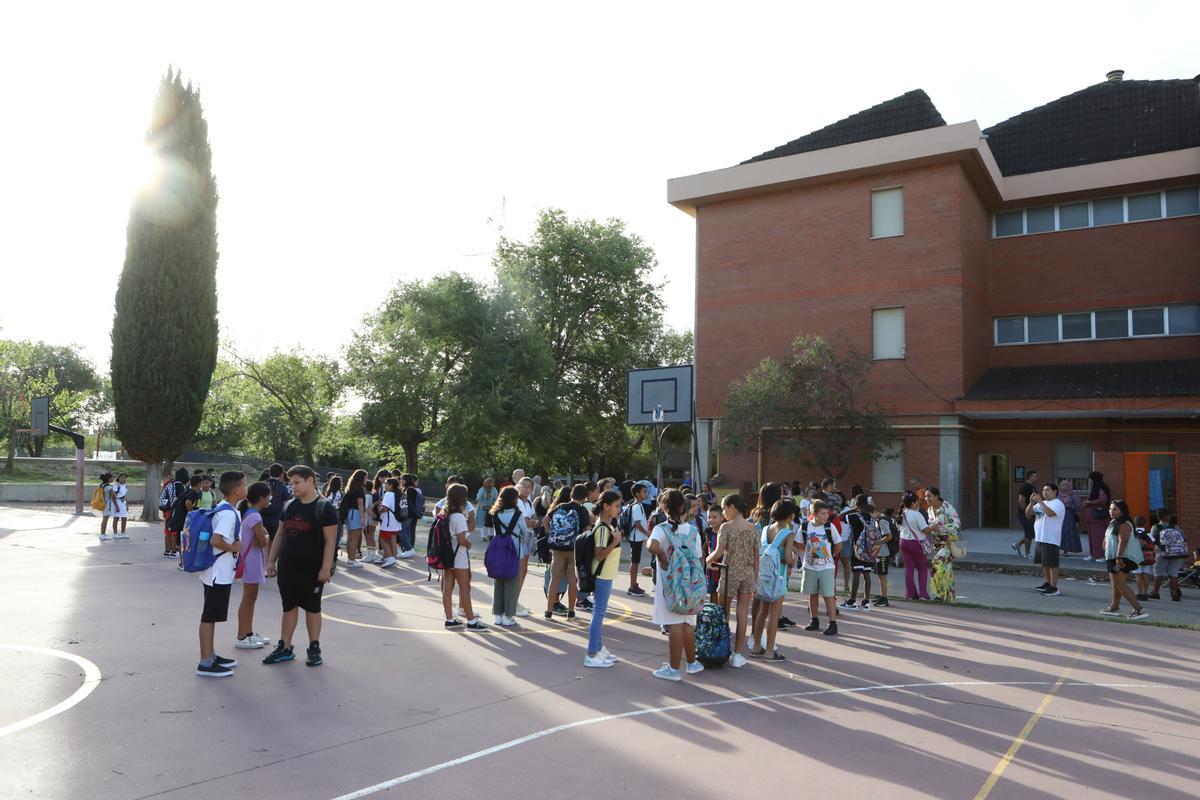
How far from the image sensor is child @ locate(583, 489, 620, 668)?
7996mm

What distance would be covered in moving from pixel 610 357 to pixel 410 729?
121ft

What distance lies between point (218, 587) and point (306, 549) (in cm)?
82

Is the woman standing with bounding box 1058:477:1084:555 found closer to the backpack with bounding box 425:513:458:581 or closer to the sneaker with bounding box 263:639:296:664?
the backpack with bounding box 425:513:458:581

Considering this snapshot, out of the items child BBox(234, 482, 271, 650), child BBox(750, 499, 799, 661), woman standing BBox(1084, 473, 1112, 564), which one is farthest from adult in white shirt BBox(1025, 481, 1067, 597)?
child BBox(234, 482, 271, 650)

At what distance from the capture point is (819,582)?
984 centimetres

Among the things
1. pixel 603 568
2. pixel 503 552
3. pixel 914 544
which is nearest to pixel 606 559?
pixel 603 568

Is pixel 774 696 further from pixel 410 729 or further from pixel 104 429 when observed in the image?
pixel 104 429

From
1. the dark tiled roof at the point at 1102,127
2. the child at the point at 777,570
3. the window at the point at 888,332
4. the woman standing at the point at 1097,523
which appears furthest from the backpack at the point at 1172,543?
the dark tiled roof at the point at 1102,127

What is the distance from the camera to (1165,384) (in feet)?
73.7

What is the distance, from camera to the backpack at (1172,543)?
1330 centimetres

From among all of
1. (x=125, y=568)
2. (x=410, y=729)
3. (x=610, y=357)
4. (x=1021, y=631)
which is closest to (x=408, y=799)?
(x=410, y=729)

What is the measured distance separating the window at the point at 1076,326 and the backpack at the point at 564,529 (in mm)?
22240

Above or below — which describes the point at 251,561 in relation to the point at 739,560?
below

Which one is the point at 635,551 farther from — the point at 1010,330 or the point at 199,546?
the point at 1010,330
